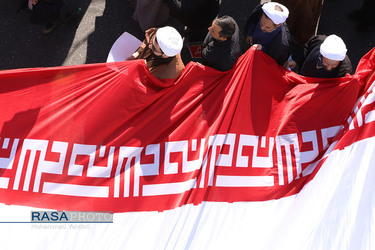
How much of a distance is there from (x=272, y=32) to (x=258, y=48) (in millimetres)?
229

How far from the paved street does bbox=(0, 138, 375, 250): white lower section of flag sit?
1.99 metres

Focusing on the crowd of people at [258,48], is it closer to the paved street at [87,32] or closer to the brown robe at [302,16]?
the brown robe at [302,16]

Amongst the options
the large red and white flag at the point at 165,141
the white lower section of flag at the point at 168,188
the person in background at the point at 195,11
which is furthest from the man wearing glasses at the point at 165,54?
the white lower section of flag at the point at 168,188

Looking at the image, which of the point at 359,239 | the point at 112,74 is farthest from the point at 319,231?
the point at 112,74

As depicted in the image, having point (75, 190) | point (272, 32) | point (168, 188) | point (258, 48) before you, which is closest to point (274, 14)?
point (272, 32)

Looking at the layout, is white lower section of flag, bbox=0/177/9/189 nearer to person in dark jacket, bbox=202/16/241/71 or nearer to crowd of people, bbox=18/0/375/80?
crowd of people, bbox=18/0/375/80

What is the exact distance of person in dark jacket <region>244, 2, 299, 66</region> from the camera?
3270mm

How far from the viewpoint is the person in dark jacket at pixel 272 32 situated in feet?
10.7

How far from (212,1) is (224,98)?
1.18 meters

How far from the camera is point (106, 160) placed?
10.4 feet

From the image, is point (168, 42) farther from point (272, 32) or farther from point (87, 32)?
point (87, 32)

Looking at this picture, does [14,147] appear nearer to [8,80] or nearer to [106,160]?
[8,80]

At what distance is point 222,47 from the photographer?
3.30 m

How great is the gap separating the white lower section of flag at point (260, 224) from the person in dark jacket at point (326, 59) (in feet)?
2.23
